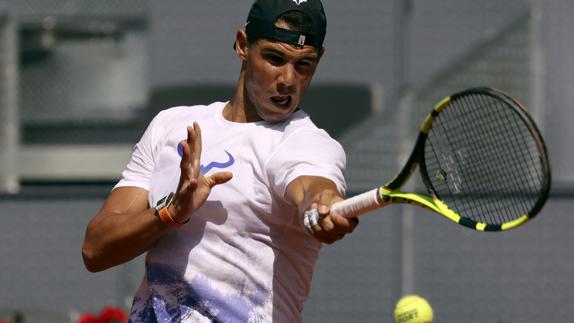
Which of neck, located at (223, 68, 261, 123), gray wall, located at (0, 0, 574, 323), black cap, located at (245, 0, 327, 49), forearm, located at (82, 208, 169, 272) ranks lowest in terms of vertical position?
gray wall, located at (0, 0, 574, 323)

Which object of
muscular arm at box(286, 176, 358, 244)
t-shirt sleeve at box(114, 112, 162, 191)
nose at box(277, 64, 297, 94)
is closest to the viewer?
muscular arm at box(286, 176, 358, 244)

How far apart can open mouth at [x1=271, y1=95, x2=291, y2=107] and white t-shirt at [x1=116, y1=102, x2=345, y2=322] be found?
64 mm

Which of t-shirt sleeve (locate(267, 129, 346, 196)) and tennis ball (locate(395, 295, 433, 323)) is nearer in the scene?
t-shirt sleeve (locate(267, 129, 346, 196))

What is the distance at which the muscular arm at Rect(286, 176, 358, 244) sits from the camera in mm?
2969

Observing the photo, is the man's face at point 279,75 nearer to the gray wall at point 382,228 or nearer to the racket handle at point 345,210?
the racket handle at point 345,210

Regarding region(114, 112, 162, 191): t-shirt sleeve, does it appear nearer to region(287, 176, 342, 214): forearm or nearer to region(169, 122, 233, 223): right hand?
region(169, 122, 233, 223): right hand

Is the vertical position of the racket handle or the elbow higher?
the racket handle

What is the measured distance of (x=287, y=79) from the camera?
3.42 metres

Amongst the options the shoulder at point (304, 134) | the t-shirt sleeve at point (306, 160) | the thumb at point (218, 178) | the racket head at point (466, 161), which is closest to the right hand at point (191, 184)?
the thumb at point (218, 178)

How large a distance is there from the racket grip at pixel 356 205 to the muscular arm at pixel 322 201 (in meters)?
0.02

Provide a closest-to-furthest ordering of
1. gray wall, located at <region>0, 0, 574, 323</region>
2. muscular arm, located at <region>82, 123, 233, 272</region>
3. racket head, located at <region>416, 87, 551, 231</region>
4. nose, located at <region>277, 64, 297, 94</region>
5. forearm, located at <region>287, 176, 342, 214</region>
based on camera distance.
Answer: forearm, located at <region>287, 176, 342, 214</region> → muscular arm, located at <region>82, 123, 233, 272</region> → nose, located at <region>277, 64, 297, 94</region> → racket head, located at <region>416, 87, 551, 231</region> → gray wall, located at <region>0, 0, 574, 323</region>

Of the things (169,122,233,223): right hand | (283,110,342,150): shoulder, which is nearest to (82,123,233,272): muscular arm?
(169,122,233,223): right hand

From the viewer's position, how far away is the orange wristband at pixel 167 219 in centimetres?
324

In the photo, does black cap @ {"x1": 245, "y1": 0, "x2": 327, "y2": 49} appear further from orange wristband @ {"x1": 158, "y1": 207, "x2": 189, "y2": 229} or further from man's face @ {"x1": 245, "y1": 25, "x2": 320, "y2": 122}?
orange wristband @ {"x1": 158, "y1": 207, "x2": 189, "y2": 229}
